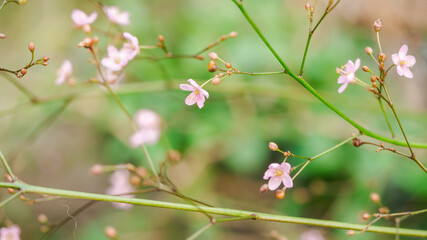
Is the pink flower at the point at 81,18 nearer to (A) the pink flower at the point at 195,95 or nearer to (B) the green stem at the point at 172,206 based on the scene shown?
(A) the pink flower at the point at 195,95

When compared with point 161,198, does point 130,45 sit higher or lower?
higher

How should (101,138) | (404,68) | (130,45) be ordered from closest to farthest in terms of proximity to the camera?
(404,68) → (130,45) → (101,138)

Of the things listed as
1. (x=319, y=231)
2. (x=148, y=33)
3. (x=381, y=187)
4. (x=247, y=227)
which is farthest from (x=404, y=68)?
(x=148, y=33)

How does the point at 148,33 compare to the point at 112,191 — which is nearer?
the point at 112,191

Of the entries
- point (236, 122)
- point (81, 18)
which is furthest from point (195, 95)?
point (236, 122)

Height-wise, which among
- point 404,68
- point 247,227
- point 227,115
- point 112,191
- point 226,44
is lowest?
point 247,227

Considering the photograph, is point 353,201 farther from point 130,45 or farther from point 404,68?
point 130,45

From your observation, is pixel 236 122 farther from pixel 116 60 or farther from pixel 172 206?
pixel 172 206
